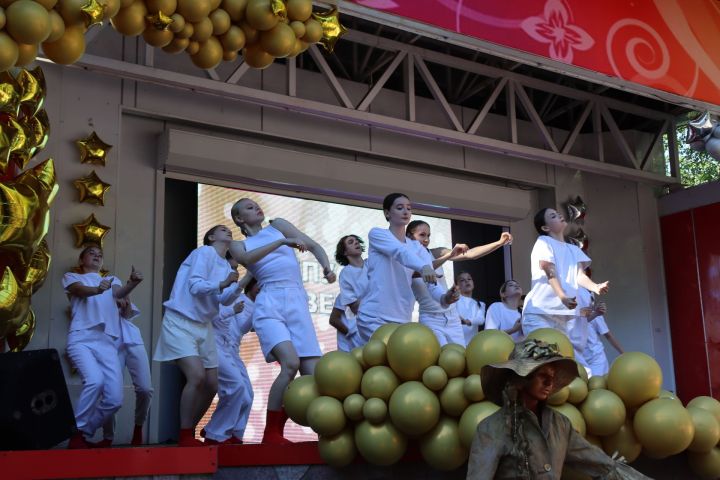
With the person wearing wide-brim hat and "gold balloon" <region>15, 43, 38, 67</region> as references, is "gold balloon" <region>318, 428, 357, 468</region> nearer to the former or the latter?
the person wearing wide-brim hat

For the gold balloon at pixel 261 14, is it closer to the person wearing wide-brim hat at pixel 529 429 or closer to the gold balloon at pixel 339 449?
the person wearing wide-brim hat at pixel 529 429

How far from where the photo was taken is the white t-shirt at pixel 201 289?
652 cm

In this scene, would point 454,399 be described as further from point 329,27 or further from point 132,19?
point 132,19

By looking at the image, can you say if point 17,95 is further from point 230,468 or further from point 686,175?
point 686,175

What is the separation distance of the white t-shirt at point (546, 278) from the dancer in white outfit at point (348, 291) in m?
1.32

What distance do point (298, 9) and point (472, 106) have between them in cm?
858

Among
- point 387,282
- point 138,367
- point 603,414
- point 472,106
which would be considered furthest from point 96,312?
point 472,106

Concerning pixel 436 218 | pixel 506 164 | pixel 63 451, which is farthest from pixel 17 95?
pixel 506 164

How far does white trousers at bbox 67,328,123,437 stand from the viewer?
6754 millimetres

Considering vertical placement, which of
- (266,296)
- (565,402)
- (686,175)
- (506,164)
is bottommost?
(565,402)

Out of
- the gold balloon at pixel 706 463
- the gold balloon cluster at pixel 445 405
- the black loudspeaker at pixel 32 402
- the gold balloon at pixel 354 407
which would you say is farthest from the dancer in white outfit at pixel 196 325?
the gold balloon at pixel 706 463

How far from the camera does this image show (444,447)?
468 centimetres

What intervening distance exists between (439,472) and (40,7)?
2.97 meters

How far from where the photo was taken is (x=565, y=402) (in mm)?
4809
